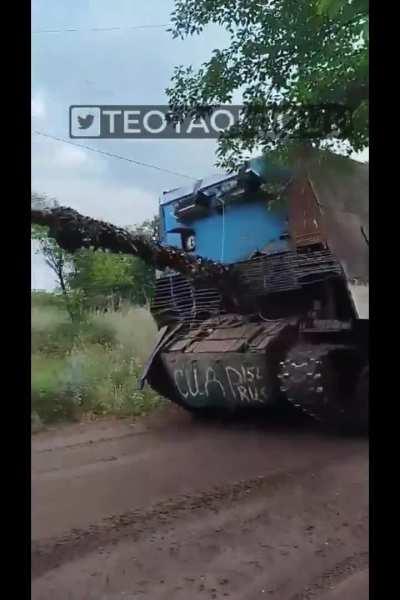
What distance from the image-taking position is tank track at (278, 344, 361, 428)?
181 cm

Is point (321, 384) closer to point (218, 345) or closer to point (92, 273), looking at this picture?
point (218, 345)

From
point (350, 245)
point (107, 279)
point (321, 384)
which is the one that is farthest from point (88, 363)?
point (350, 245)

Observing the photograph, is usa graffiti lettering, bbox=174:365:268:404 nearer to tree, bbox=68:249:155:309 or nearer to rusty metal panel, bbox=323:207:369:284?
tree, bbox=68:249:155:309

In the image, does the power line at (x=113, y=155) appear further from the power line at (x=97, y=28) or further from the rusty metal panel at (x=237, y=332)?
the rusty metal panel at (x=237, y=332)

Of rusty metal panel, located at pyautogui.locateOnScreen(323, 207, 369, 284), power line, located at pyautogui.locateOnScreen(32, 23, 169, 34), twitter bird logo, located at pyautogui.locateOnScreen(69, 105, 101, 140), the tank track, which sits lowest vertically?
the tank track

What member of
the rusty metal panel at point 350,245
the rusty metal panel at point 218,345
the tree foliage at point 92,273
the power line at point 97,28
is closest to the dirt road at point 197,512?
the rusty metal panel at point 218,345

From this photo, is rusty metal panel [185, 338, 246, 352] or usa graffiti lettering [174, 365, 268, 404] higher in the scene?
rusty metal panel [185, 338, 246, 352]

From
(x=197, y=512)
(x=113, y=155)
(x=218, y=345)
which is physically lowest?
(x=197, y=512)

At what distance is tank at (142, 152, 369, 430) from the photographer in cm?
181

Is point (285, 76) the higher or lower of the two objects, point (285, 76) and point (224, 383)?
the higher

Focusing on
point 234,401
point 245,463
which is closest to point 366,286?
point 234,401

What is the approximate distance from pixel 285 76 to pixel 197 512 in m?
1.26

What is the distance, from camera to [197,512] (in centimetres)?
177

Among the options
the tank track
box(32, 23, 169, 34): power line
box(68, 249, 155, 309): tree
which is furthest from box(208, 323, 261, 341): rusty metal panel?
box(32, 23, 169, 34): power line
